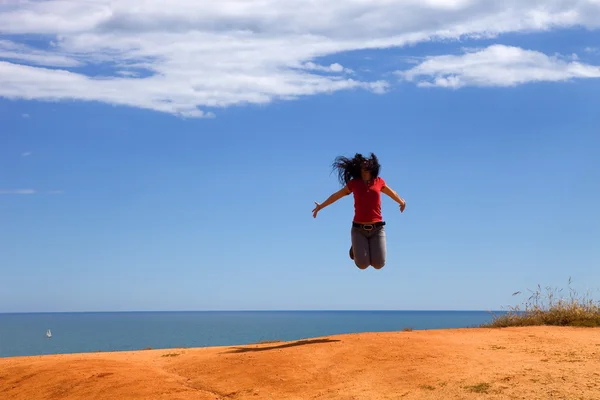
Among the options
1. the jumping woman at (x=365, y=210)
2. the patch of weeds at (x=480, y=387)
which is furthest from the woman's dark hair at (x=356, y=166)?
the patch of weeds at (x=480, y=387)

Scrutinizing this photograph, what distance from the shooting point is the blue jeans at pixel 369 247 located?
13109 millimetres

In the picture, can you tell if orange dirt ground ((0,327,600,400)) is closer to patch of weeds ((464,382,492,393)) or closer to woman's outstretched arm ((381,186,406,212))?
patch of weeds ((464,382,492,393))

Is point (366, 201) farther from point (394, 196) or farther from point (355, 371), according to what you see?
point (355, 371)

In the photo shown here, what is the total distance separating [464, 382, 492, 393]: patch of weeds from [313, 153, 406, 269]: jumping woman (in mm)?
4310

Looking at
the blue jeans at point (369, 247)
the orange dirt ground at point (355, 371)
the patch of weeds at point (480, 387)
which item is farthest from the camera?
the blue jeans at point (369, 247)

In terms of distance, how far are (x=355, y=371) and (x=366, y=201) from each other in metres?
3.78

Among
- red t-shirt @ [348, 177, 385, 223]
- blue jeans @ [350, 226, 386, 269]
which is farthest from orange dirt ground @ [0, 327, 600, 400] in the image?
red t-shirt @ [348, 177, 385, 223]

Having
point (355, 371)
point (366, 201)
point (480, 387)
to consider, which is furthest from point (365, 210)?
point (480, 387)

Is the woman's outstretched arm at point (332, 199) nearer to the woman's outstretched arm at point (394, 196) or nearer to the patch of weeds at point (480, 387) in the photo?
the woman's outstretched arm at point (394, 196)

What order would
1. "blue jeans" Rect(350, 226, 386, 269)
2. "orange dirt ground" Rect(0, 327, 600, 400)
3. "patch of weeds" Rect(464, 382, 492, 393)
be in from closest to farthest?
"patch of weeds" Rect(464, 382, 492, 393), "orange dirt ground" Rect(0, 327, 600, 400), "blue jeans" Rect(350, 226, 386, 269)

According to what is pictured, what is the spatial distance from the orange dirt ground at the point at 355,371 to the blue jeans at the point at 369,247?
1.37m

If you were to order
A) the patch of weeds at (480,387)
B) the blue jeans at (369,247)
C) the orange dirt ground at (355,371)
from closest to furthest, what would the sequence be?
the patch of weeds at (480,387)
the orange dirt ground at (355,371)
the blue jeans at (369,247)

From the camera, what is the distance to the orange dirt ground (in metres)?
9.25

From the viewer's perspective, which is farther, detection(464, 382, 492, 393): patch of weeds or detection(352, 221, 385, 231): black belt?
detection(352, 221, 385, 231): black belt
